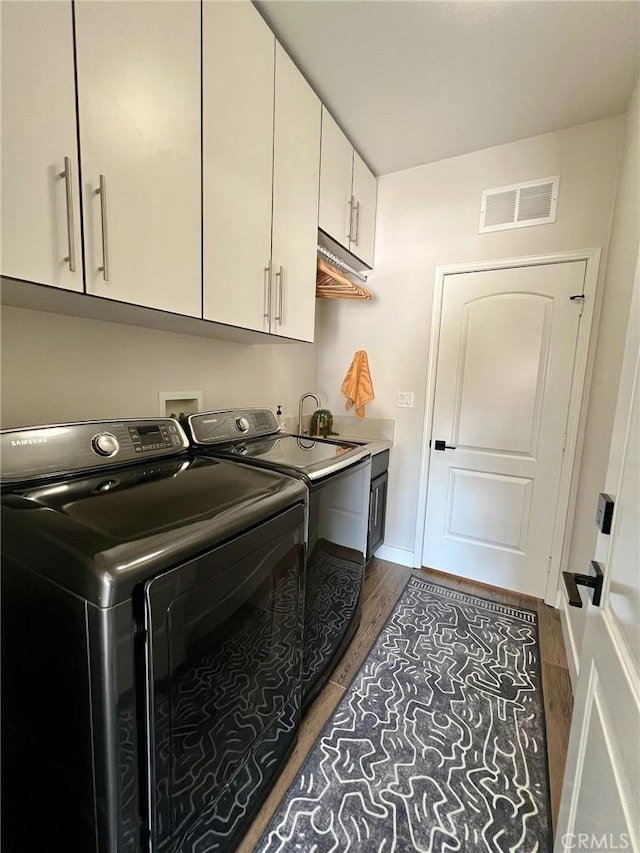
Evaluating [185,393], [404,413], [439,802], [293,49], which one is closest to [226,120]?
[293,49]

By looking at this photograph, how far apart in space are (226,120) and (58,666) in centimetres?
167

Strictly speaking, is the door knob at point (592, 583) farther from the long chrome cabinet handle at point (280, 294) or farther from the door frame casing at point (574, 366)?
the door frame casing at point (574, 366)

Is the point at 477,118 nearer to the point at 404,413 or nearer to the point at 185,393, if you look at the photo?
the point at 404,413

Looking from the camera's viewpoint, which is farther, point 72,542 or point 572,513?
point 572,513

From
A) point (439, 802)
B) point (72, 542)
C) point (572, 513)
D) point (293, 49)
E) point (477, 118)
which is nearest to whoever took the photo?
point (72, 542)

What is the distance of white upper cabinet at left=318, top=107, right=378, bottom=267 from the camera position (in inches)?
75.0

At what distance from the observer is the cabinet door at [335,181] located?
6.18ft

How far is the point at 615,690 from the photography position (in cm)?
61

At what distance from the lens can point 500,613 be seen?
2.14m

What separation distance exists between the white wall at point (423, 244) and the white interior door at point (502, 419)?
0.15m

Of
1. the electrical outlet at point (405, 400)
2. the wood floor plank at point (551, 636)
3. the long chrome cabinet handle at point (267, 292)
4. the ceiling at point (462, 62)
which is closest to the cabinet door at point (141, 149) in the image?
the long chrome cabinet handle at point (267, 292)

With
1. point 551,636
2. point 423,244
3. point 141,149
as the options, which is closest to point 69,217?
point 141,149

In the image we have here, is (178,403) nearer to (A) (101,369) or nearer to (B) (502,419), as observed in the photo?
(A) (101,369)

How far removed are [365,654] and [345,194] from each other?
2.54 meters
